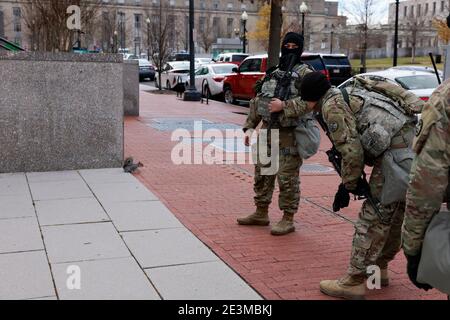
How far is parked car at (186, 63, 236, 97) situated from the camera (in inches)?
907

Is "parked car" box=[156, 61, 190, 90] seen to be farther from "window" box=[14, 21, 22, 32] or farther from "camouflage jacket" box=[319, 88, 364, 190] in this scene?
"window" box=[14, 21, 22, 32]

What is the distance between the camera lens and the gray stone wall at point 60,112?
26.5ft

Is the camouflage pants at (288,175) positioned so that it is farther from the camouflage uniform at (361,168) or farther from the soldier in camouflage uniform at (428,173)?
the soldier in camouflage uniform at (428,173)

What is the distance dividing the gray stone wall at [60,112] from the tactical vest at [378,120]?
5.17 metres

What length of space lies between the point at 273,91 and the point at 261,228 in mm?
1419

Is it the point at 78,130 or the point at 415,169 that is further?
the point at 78,130

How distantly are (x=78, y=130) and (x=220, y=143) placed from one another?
11.4 ft

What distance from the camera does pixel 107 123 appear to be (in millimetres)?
8609

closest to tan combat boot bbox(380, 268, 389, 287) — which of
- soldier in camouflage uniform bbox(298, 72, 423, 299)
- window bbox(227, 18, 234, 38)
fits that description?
soldier in camouflage uniform bbox(298, 72, 423, 299)

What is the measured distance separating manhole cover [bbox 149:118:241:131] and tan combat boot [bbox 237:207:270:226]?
7.33m

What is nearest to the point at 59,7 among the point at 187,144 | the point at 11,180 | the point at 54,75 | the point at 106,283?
the point at 187,144

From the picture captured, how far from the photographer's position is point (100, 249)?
5.07 metres
